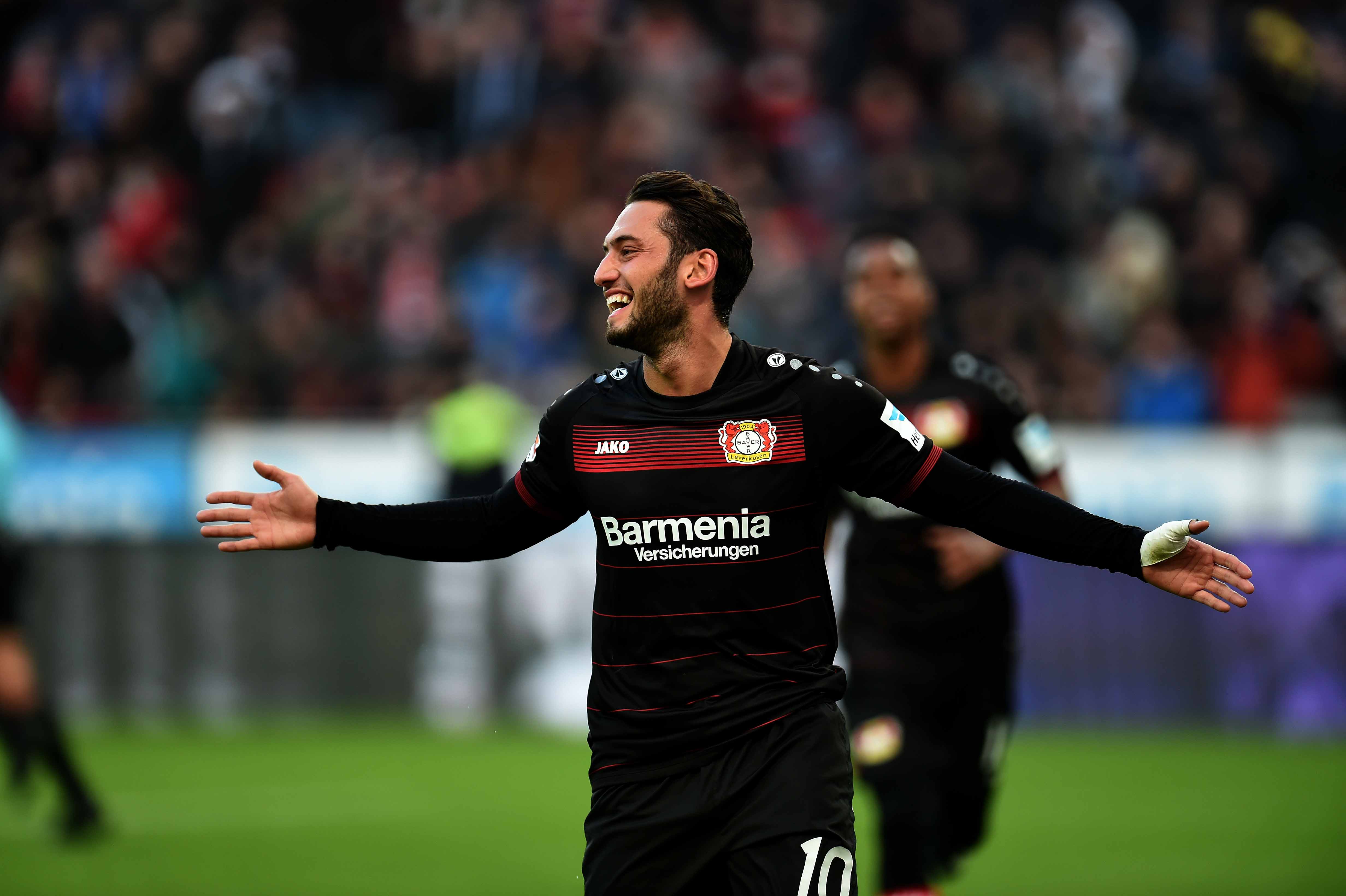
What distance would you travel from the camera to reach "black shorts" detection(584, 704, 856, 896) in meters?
4.40

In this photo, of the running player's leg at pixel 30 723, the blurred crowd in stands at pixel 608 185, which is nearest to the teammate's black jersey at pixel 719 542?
the running player's leg at pixel 30 723

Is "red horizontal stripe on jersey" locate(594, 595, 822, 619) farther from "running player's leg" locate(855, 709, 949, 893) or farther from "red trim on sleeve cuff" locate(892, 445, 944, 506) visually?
"running player's leg" locate(855, 709, 949, 893)

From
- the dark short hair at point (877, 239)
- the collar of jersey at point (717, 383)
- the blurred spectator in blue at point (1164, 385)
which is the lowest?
the collar of jersey at point (717, 383)

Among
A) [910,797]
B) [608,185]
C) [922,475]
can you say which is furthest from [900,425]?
[608,185]

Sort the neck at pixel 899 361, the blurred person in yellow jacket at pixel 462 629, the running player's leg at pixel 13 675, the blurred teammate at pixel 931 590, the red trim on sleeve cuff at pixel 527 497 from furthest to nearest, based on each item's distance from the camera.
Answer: the blurred person in yellow jacket at pixel 462 629
the running player's leg at pixel 13 675
the neck at pixel 899 361
the blurred teammate at pixel 931 590
the red trim on sleeve cuff at pixel 527 497

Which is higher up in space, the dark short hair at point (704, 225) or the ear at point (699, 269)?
the dark short hair at point (704, 225)

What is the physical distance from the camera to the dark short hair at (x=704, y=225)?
4.82 metres

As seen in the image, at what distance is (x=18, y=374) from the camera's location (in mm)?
16562

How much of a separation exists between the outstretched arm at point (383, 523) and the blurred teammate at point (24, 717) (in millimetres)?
5501

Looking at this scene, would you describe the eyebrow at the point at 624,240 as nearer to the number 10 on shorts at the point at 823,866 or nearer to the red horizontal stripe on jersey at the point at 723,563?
the red horizontal stripe on jersey at the point at 723,563

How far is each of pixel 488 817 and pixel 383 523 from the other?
6.06 meters

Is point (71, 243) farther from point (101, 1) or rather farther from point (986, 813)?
point (986, 813)

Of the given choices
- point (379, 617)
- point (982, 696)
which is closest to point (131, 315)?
point (379, 617)

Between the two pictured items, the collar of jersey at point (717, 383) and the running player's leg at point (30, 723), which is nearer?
the collar of jersey at point (717, 383)
